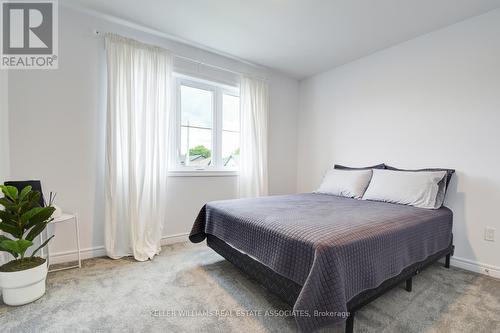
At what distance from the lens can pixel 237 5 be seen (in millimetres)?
2121

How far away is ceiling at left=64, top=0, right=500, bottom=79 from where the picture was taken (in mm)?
2100

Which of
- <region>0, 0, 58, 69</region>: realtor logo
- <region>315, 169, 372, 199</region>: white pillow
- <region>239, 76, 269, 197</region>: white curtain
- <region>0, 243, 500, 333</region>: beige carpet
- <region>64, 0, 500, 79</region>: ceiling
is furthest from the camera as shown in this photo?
<region>239, 76, 269, 197</region>: white curtain

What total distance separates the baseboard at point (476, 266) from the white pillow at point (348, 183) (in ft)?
3.46

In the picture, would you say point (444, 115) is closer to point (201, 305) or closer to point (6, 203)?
point (201, 305)

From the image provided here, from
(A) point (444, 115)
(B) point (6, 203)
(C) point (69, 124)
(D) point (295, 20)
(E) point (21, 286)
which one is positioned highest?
(D) point (295, 20)

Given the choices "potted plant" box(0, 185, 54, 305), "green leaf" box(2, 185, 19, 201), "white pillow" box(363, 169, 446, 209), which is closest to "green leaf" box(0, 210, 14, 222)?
"potted plant" box(0, 185, 54, 305)

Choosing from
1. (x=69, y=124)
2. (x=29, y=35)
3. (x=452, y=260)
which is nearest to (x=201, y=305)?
(x=69, y=124)

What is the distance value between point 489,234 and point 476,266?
1.06 ft

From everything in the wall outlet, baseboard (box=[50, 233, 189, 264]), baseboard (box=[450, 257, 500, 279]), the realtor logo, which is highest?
the realtor logo

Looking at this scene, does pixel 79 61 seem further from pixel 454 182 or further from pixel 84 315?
pixel 454 182

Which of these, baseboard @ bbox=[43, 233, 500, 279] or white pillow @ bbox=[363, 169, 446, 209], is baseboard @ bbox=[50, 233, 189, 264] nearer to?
baseboard @ bbox=[43, 233, 500, 279]

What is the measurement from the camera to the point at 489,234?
213 centimetres

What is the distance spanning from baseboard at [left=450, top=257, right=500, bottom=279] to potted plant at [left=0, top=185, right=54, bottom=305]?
357cm

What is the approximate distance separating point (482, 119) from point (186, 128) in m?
3.08
